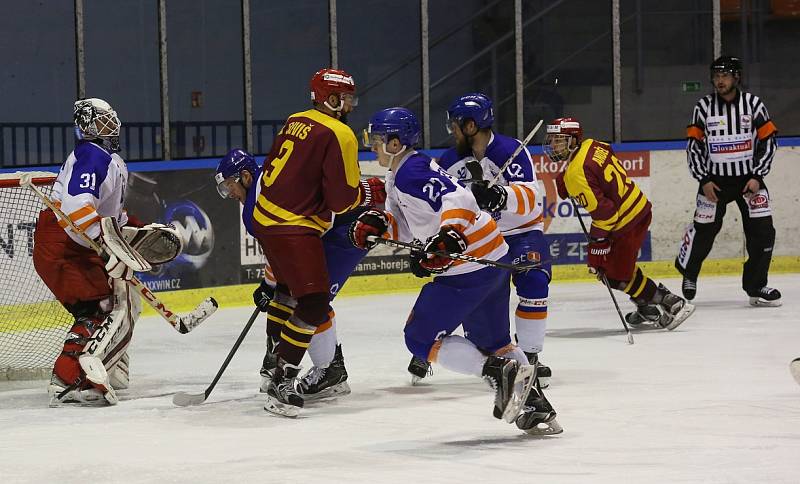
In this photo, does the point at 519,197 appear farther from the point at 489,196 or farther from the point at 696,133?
the point at 696,133

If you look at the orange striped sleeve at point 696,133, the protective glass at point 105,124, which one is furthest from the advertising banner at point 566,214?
the protective glass at point 105,124

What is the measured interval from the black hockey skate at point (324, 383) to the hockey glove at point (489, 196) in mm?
828

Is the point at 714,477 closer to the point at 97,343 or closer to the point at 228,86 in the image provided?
the point at 97,343

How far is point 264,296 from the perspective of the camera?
521 cm

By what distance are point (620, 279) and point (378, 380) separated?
1750 millimetres

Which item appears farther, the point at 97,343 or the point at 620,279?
the point at 620,279

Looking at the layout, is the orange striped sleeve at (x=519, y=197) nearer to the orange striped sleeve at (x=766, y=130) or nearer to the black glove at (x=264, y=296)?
the black glove at (x=264, y=296)

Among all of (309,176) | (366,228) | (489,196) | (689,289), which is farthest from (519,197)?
(689,289)

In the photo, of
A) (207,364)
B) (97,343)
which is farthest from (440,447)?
(207,364)

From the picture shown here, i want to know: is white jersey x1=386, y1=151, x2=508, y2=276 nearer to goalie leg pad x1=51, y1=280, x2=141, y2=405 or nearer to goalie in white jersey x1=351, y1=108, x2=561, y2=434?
goalie in white jersey x1=351, y1=108, x2=561, y2=434

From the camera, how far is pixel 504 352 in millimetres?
4262

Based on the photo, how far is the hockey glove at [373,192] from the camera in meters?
5.23

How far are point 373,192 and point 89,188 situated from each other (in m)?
1.04

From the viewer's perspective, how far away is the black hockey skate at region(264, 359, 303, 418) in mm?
4738
